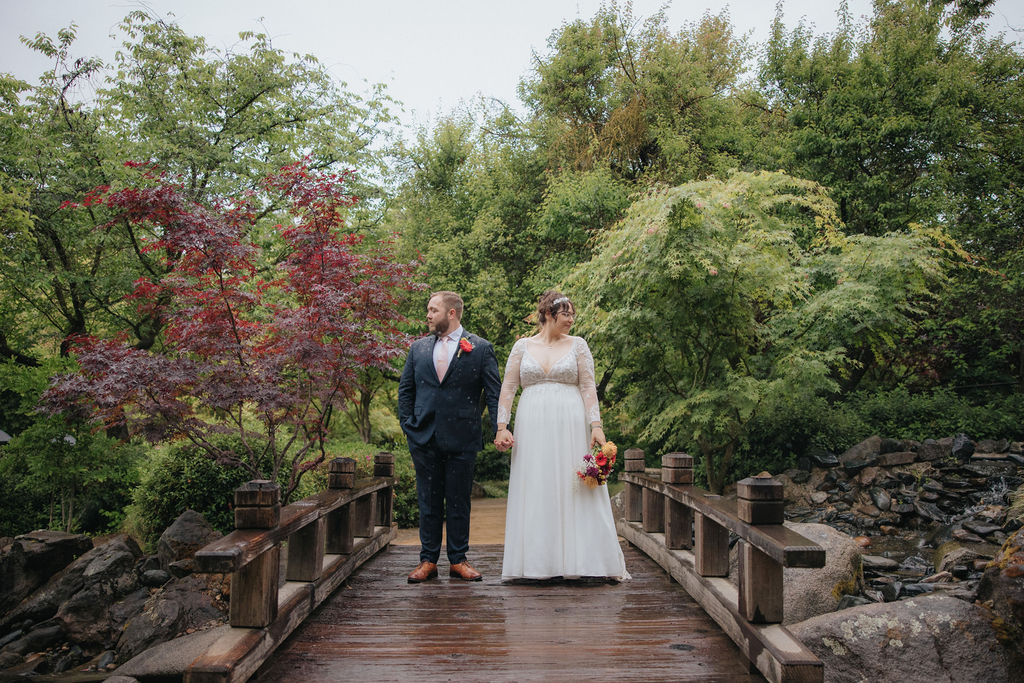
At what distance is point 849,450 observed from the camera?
451 inches

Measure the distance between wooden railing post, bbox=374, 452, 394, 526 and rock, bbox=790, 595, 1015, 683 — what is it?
3.69 metres

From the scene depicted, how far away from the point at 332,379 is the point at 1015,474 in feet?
33.7

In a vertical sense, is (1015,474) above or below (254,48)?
below

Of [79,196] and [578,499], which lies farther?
[79,196]

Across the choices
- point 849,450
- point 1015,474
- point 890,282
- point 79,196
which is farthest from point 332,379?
point 1015,474

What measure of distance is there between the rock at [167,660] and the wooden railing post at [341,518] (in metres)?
1.43

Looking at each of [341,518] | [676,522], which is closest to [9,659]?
[341,518]

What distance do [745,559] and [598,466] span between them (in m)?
1.39

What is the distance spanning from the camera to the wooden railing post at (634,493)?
21.4 feet

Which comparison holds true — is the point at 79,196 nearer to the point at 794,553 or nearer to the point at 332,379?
the point at 332,379

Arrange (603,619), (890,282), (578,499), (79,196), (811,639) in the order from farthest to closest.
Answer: (79,196)
(890,282)
(578,499)
(811,639)
(603,619)

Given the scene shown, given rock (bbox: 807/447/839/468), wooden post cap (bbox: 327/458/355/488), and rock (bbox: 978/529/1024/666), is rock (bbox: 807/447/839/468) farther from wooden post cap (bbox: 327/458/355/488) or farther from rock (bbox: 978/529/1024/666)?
wooden post cap (bbox: 327/458/355/488)

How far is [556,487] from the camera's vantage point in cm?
475

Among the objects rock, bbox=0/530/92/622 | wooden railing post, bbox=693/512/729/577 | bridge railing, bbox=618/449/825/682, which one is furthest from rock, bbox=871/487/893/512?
rock, bbox=0/530/92/622
